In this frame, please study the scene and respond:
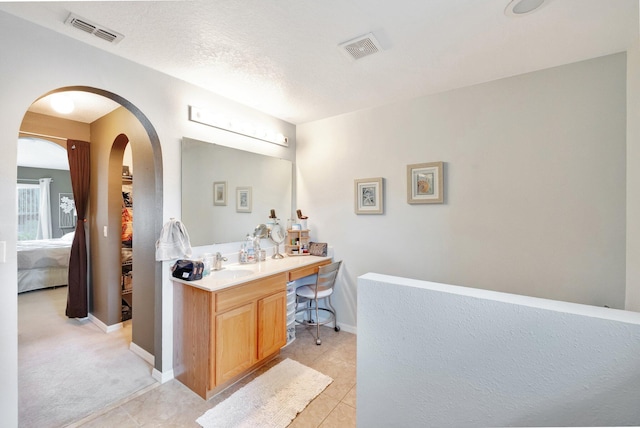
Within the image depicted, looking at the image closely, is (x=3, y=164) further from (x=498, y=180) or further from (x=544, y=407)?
(x=498, y=180)

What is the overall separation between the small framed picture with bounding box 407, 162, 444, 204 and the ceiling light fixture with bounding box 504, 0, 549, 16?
3.92 ft

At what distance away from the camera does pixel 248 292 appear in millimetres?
2160

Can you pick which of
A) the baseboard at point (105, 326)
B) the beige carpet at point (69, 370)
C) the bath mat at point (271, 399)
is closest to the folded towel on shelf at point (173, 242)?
the beige carpet at point (69, 370)

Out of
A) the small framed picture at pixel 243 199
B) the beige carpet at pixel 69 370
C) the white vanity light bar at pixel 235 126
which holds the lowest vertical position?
the beige carpet at pixel 69 370

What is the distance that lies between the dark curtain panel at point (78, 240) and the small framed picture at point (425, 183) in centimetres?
378

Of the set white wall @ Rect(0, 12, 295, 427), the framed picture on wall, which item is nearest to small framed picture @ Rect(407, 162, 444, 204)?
white wall @ Rect(0, 12, 295, 427)

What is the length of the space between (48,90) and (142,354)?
222cm

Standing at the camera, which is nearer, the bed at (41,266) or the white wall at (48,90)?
the white wall at (48,90)

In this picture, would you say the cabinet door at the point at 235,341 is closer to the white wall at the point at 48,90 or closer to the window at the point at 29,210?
the white wall at the point at 48,90

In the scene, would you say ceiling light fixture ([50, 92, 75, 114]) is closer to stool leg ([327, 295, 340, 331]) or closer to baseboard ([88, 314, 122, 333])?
baseboard ([88, 314, 122, 333])

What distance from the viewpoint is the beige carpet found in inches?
72.1

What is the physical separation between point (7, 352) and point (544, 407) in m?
2.49

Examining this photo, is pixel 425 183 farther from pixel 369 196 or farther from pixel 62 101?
pixel 62 101

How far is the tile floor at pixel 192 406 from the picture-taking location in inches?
68.2
